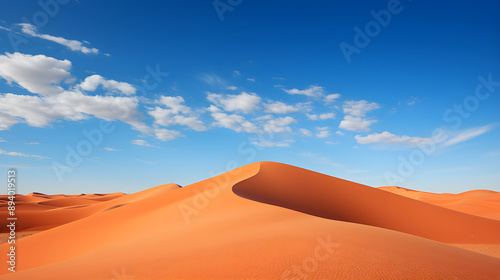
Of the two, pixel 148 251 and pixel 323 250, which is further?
pixel 148 251

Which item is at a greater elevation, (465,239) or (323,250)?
(323,250)

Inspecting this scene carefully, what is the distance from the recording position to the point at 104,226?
16.0m

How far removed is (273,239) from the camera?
284 inches

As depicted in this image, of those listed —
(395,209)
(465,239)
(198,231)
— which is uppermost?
(198,231)

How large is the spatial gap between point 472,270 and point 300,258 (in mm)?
3929

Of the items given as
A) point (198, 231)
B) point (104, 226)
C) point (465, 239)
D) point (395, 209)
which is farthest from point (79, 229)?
point (465, 239)

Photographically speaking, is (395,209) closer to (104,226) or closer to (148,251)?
(148,251)

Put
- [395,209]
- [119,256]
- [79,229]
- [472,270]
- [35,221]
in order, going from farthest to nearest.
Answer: [35,221], [395,209], [79,229], [119,256], [472,270]

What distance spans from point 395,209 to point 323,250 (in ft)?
53.3

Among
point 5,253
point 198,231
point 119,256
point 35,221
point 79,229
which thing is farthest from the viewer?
point 35,221

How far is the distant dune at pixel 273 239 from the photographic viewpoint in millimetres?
5590

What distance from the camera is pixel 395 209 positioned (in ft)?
63.0

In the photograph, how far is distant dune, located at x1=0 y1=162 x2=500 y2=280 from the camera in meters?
5.59

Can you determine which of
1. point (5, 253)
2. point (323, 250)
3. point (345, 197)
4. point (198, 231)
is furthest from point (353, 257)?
point (5, 253)
